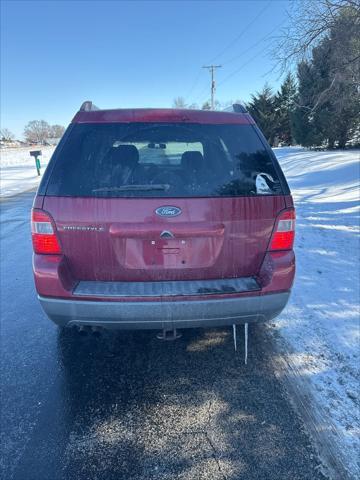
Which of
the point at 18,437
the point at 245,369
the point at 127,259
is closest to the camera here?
the point at 18,437

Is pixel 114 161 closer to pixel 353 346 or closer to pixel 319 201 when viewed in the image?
pixel 353 346

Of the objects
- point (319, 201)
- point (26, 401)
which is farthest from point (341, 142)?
point (26, 401)

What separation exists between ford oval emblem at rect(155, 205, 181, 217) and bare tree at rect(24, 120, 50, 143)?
119768 millimetres

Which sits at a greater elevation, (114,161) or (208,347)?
(114,161)

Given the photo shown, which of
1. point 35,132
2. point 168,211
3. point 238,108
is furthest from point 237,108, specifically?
point 35,132

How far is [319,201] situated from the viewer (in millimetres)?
8984

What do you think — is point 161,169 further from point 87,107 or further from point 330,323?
point 330,323

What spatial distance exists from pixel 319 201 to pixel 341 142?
17.2 metres

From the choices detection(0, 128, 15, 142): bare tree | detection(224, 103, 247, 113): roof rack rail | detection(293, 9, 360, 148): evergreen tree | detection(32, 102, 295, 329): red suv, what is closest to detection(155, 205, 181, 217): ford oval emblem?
detection(32, 102, 295, 329): red suv

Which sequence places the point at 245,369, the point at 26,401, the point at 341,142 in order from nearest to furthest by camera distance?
1. the point at 26,401
2. the point at 245,369
3. the point at 341,142

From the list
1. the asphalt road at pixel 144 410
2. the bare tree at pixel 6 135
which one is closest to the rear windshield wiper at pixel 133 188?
the asphalt road at pixel 144 410

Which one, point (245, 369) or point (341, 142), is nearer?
point (245, 369)

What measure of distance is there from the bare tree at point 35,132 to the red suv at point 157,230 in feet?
392

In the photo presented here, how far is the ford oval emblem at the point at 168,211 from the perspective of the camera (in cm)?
203
